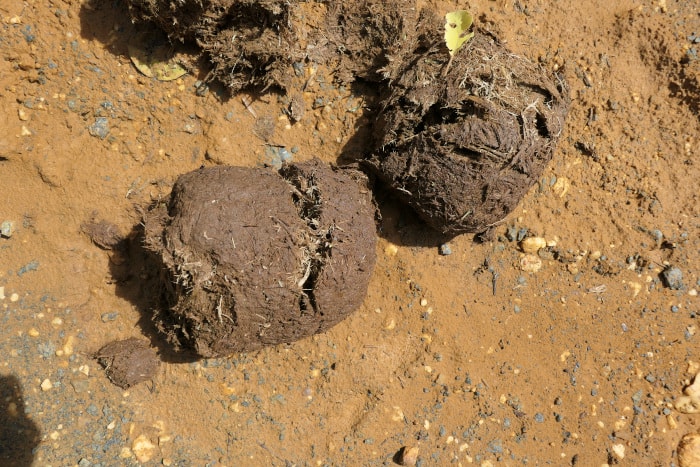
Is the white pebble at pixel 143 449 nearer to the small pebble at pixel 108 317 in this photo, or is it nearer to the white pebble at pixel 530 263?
the small pebble at pixel 108 317

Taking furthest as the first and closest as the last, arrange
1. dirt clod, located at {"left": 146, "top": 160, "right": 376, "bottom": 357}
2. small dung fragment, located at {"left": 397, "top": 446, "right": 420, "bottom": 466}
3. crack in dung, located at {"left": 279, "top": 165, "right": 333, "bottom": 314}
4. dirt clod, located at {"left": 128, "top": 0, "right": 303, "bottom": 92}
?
small dung fragment, located at {"left": 397, "top": 446, "right": 420, "bottom": 466}
dirt clod, located at {"left": 128, "top": 0, "right": 303, "bottom": 92}
crack in dung, located at {"left": 279, "top": 165, "right": 333, "bottom": 314}
dirt clod, located at {"left": 146, "top": 160, "right": 376, "bottom": 357}

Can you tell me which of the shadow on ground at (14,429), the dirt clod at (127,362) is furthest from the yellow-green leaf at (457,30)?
the shadow on ground at (14,429)

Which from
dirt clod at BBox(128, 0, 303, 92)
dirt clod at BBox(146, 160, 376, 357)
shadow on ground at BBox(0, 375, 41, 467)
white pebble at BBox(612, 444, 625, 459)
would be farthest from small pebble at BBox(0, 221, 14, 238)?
white pebble at BBox(612, 444, 625, 459)

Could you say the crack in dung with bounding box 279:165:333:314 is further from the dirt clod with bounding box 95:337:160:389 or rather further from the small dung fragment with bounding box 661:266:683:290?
the small dung fragment with bounding box 661:266:683:290

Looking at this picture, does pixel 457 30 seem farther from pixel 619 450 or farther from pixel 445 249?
pixel 619 450

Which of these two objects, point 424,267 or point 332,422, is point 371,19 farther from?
point 332,422

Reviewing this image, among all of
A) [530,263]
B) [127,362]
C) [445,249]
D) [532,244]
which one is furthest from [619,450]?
[127,362]
